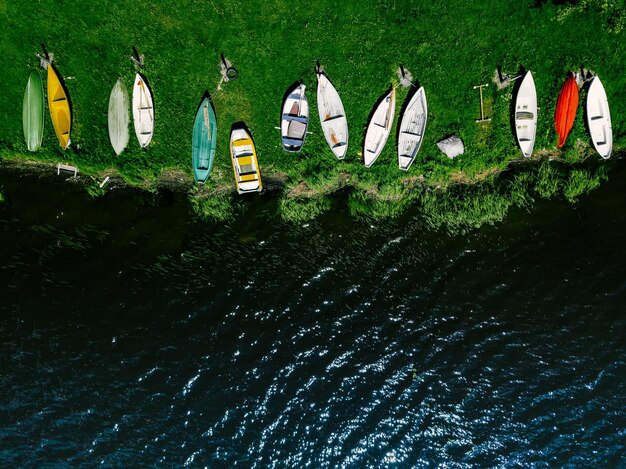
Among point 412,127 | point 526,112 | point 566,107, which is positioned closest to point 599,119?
point 566,107

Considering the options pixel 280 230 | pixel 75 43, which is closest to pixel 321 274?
pixel 280 230

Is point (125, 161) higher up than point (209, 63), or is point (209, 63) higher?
point (209, 63)

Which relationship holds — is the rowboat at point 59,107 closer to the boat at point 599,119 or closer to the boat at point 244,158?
the boat at point 244,158

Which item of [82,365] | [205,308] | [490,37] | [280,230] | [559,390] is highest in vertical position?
[490,37]

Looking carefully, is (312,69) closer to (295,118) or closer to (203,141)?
(295,118)

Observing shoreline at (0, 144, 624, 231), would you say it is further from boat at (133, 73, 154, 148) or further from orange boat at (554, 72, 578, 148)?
boat at (133, 73, 154, 148)

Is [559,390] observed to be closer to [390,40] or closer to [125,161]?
[390,40]

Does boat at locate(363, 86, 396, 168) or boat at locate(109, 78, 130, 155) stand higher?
boat at locate(109, 78, 130, 155)

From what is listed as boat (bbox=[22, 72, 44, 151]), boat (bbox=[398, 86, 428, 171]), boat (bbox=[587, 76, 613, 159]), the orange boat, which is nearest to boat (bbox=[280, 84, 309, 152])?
boat (bbox=[398, 86, 428, 171])
